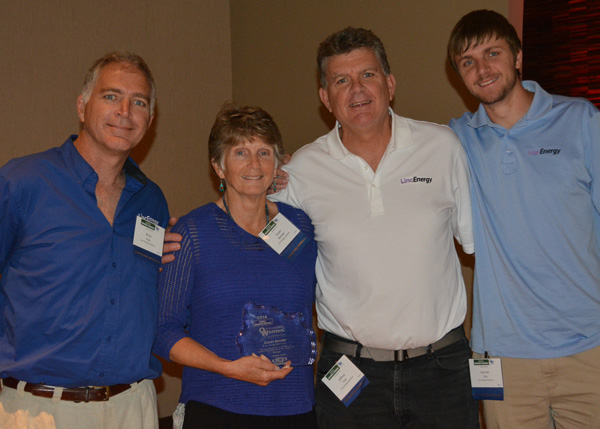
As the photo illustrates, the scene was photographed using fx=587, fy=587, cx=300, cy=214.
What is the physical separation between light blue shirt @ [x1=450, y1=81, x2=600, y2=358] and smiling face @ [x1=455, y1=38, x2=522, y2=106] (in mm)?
135

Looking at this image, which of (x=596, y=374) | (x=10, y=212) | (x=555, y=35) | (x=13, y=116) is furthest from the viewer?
(x=13, y=116)

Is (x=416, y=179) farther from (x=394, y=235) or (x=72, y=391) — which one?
(x=72, y=391)

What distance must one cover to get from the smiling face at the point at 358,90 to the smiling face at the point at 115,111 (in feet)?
2.69

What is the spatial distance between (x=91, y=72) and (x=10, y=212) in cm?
65

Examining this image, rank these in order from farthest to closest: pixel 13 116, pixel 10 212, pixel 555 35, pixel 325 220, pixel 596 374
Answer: pixel 13 116
pixel 555 35
pixel 325 220
pixel 596 374
pixel 10 212

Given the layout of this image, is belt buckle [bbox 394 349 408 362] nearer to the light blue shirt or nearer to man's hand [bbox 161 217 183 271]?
the light blue shirt

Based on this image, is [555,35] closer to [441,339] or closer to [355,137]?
[355,137]

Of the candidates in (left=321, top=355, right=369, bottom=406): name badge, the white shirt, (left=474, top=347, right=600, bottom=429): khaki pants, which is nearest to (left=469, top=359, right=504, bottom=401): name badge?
(left=474, top=347, right=600, bottom=429): khaki pants

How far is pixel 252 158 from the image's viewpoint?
2348 millimetres

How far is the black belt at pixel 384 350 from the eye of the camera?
234 cm

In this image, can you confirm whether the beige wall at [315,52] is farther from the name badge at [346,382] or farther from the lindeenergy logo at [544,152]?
the name badge at [346,382]

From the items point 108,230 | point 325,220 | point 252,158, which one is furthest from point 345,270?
point 108,230

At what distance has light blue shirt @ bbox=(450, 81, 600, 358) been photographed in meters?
2.31

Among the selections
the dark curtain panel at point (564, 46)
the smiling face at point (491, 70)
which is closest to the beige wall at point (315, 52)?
the dark curtain panel at point (564, 46)
